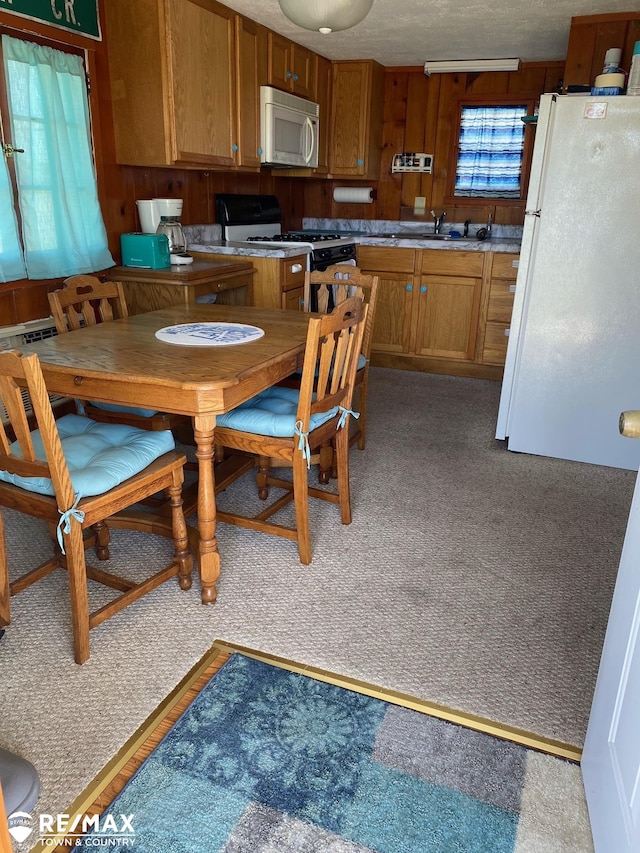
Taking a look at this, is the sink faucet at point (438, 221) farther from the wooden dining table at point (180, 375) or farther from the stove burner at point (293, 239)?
the wooden dining table at point (180, 375)

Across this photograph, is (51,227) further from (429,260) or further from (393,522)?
(429,260)

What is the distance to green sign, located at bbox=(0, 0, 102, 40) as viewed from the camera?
2.67 m

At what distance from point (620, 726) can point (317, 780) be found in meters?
0.65

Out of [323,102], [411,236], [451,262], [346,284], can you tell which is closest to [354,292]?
[346,284]

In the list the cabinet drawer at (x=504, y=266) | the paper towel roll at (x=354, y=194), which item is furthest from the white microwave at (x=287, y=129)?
the cabinet drawer at (x=504, y=266)

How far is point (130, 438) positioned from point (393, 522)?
3.71 feet

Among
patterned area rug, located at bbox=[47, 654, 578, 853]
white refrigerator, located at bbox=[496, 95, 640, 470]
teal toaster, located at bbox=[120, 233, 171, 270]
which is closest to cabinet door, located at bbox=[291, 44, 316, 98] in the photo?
teal toaster, located at bbox=[120, 233, 171, 270]

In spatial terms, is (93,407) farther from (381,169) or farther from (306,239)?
(381,169)

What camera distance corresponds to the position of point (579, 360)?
10.1 feet

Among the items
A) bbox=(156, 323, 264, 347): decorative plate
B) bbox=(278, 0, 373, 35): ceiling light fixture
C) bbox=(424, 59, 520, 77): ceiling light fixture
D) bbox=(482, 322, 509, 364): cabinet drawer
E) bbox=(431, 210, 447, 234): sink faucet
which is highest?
bbox=(424, 59, 520, 77): ceiling light fixture

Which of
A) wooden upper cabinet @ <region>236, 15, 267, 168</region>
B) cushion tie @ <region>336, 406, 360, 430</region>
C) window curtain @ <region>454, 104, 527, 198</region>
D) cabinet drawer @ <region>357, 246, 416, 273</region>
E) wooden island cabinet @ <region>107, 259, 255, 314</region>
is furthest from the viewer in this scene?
window curtain @ <region>454, 104, 527, 198</region>

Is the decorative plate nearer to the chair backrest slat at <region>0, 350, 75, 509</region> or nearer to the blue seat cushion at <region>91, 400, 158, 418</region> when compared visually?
the blue seat cushion at <region>91, 400, 158, 418</region>

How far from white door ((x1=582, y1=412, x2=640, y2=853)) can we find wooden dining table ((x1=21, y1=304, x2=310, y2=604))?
42.6 inches

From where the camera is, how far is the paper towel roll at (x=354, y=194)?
16.9 ft
